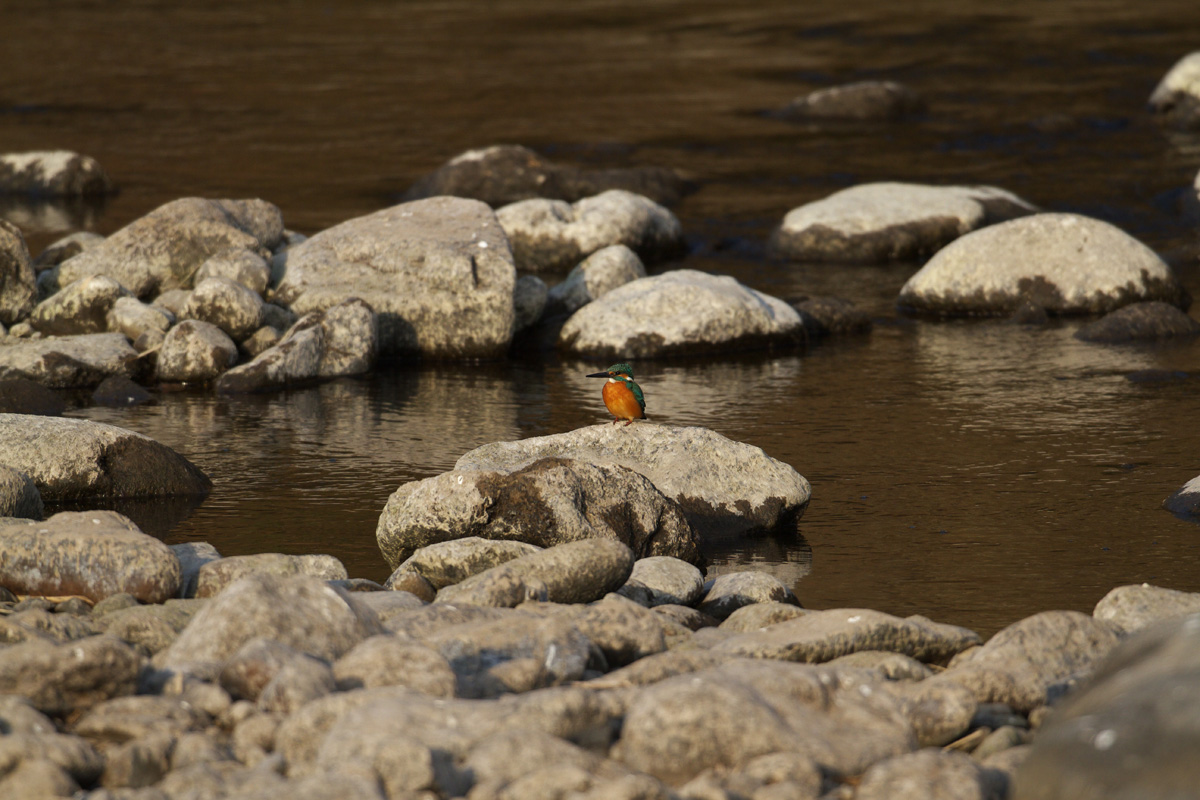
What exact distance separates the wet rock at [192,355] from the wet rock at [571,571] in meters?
5.72

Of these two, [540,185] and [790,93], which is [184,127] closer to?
[540,185]

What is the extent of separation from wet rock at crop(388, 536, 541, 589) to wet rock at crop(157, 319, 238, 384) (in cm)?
518

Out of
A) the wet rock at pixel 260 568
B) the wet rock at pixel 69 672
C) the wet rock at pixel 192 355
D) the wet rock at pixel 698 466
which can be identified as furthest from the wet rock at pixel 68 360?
the wet rock at pixel 69 672

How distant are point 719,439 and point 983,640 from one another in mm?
2343

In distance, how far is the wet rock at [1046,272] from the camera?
1326 cm

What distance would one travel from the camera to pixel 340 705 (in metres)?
4.50

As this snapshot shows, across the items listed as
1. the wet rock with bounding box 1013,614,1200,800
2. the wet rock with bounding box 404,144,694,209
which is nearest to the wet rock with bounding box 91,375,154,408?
the wet rock with bounding box 404,144,694,209

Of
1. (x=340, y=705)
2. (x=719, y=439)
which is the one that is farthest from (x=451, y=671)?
(x=719, y=439)

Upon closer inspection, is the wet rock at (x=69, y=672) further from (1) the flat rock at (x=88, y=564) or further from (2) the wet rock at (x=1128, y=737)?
(2) the wet rock at (x=1128, y=737)

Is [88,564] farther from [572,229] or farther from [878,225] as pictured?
[878,225]

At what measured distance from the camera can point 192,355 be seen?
11508mm

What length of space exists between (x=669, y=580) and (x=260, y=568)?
76.1 inches

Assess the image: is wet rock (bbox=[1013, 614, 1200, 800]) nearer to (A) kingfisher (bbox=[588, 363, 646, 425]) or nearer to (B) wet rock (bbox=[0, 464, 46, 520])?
(A) kingfisher (bbox=[588, 363, 646, 425])

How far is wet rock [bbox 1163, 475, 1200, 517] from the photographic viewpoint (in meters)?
8.02
